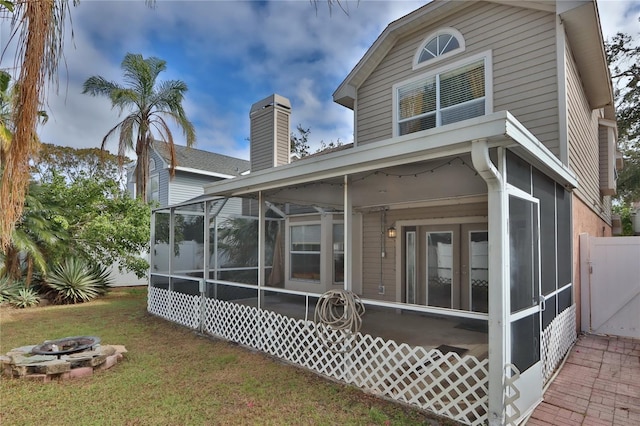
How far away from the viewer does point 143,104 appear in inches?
550

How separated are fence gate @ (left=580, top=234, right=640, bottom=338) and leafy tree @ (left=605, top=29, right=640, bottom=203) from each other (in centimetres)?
1402

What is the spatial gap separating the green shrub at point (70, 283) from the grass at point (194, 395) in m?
4.32

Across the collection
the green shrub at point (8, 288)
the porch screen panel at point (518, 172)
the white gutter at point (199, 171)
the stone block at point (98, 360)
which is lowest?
the stone block at point (98, 360)

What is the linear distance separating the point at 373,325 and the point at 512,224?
4.13 meters

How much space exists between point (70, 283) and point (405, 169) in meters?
10.5

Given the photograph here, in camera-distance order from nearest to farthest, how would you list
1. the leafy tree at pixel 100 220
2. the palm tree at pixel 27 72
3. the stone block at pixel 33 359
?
the palm tree at pixel 27 72, the stone block at pixel 33 359, the leafy tree at pixel 100 220

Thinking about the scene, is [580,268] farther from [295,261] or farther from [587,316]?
[295,261]

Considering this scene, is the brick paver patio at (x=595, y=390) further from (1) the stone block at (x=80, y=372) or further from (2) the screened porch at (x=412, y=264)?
(1) the stone block at (x=80, y=372)

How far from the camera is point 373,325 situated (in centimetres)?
714

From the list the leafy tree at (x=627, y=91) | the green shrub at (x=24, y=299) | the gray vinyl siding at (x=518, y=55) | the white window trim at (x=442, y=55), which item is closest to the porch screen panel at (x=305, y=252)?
the white window trim at (x=442, y=55)

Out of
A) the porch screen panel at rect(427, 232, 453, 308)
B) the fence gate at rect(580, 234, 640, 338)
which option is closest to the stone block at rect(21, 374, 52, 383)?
the porch screen panel at rect(427, 232, 453, 308)

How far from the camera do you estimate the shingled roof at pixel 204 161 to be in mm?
17875

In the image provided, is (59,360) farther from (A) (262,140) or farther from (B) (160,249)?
(A) (262,140)

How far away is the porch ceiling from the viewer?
3385mm
